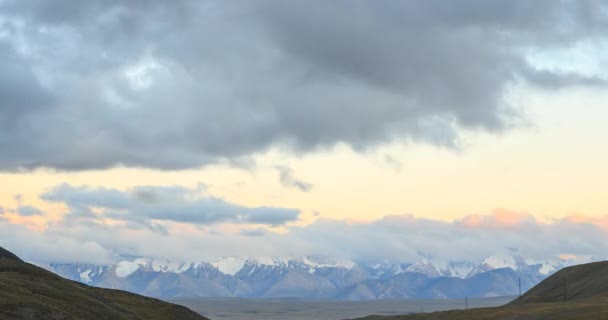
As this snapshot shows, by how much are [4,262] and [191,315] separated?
5567 centimetres

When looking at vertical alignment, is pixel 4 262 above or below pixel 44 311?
above

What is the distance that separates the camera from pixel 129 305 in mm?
185625

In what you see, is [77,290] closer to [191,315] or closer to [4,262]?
[4,262]

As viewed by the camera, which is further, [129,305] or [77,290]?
[129,305]

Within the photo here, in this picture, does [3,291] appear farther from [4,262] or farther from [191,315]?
[191,315]

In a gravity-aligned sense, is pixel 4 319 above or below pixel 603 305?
below

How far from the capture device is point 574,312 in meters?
178

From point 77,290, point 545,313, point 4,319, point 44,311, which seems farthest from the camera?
point 545,313

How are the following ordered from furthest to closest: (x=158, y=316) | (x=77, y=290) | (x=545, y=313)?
(x=545, y=313) < (x=158, y=316) < (x=77, y=290)

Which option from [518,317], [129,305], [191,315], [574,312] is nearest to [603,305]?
[574,312]

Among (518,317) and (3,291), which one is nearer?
(3,291)

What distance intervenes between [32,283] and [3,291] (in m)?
16.8

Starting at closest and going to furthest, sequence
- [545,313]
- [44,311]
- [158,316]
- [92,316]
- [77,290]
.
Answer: [44,311] < [92,316] < [77,290] < [158,316] < [545,313]

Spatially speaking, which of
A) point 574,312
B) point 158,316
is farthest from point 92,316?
point 574,312
